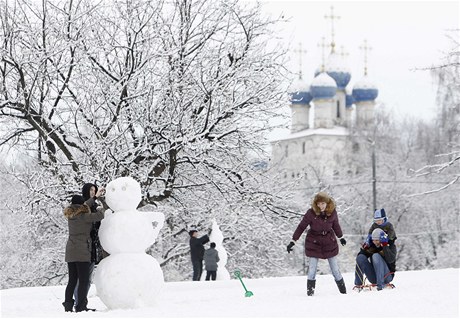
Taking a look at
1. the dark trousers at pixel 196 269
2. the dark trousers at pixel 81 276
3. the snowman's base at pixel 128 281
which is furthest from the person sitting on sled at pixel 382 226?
the dark trousers at pixel 196 269

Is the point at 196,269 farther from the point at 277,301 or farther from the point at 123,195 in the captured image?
the point at 123,195

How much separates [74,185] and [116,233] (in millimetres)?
5937

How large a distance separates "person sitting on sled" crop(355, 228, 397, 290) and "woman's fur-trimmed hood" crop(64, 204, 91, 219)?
4.17m

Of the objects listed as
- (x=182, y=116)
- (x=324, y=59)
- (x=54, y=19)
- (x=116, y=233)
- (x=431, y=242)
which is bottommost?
(x=431, y=242)

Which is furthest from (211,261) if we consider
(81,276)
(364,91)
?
(364,91)

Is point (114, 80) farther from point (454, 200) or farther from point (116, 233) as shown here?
point (454, 200)

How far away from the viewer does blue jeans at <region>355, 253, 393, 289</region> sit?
12359 millimetres

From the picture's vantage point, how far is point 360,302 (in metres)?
10.1

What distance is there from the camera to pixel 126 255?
Result: 32.8 ft

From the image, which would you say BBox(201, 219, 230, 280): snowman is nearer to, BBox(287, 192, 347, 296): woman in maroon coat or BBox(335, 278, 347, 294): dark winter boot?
BBox(335, 278, 347, 294): dark winter boot

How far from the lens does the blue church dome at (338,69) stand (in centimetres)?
8269

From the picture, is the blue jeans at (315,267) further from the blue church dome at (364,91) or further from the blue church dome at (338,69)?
the blue church dome at (338,69)

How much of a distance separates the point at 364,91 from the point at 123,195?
237ft

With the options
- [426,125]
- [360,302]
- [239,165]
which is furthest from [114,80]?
[426,125]
